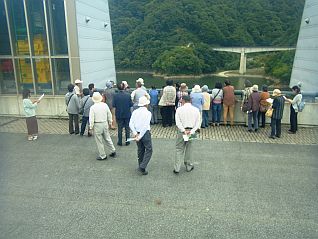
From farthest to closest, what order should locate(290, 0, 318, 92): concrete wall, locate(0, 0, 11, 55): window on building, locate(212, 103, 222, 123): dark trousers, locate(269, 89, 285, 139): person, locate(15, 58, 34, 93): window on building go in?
locate(290, 0, 318, 92): concrete wall, locate(15, 58, 34, 93): window on building, locate(0, 0, 11, 55): window on building, locate(212, 103, 222, 123): dark trousers, locate(269, 89, 285, 139): person

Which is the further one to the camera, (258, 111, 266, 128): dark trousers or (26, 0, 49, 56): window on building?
(26, 0, 49, 56): window on building

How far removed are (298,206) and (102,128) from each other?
157 inches

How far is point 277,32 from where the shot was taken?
70000mm

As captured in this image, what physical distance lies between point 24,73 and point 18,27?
5.40 ft

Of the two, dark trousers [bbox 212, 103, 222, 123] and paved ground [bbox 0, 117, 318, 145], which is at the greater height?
dark trousers [bbox 212, 103, 222, 123]

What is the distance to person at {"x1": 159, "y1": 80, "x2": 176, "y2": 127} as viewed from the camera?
7.96m

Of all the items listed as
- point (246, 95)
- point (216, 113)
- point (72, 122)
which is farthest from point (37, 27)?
point (246, 95)

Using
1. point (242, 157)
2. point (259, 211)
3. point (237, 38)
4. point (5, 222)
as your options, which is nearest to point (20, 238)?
point (5, 222)

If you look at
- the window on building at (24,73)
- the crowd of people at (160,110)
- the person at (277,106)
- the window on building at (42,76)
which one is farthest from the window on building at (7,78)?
the person at (277,106)

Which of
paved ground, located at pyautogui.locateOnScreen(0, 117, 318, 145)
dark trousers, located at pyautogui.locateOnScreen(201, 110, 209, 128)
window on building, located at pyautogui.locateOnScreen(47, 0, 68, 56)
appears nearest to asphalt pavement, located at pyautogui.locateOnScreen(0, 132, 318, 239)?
paved ground, located at pyautogui.locateOnScreen(0, 117, 318, 145)

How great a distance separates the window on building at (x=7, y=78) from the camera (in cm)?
999

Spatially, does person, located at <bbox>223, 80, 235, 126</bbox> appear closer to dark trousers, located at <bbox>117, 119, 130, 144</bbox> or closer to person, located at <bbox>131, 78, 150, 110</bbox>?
person, located at <bbox>131, 78, 150, 110</bbox>

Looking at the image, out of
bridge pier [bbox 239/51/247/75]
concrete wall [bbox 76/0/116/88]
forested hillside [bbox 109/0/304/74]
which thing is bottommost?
bridge pier [bbox 239/51/247/75]

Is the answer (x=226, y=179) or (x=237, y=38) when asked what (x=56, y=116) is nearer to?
(x=226, y=179)
